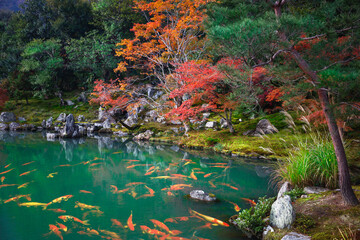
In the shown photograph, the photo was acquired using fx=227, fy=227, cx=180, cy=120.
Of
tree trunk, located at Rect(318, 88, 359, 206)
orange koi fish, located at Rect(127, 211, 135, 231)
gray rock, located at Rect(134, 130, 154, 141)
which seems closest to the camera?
tree trunk, located at Rect(318, 88, 359, 206)

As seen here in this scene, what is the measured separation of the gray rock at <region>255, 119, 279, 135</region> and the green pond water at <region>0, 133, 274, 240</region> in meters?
2.28

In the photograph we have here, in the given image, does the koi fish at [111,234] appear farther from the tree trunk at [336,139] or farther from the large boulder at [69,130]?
the large boulder at [69,130]

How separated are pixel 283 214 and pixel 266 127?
7.12m

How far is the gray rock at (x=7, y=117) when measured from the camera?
16953 millimetres

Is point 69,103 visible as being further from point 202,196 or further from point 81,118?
point 202,196

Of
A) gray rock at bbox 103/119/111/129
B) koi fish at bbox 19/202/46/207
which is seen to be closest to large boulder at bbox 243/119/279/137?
koi fish at bbox 19/202/46/207

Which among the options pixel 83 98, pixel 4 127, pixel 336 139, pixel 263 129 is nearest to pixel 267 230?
pixel 336 139

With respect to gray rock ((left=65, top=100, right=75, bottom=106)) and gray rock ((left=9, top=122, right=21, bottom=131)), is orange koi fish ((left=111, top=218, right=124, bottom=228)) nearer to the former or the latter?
gray rock ((left=9, top=122, right=21, bottom=131))

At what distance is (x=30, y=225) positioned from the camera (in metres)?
3.71

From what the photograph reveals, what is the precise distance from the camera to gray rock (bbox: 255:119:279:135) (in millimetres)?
9531

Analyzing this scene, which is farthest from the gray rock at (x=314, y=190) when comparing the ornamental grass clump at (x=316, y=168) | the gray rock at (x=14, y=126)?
the gray rock at (x=14, y=126)

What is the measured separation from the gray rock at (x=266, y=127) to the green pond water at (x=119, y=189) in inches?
89.7

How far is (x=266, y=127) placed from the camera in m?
9.77

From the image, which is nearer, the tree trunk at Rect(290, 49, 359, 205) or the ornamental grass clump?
the tree trunk at Rect(290, 49, 359, 205)
